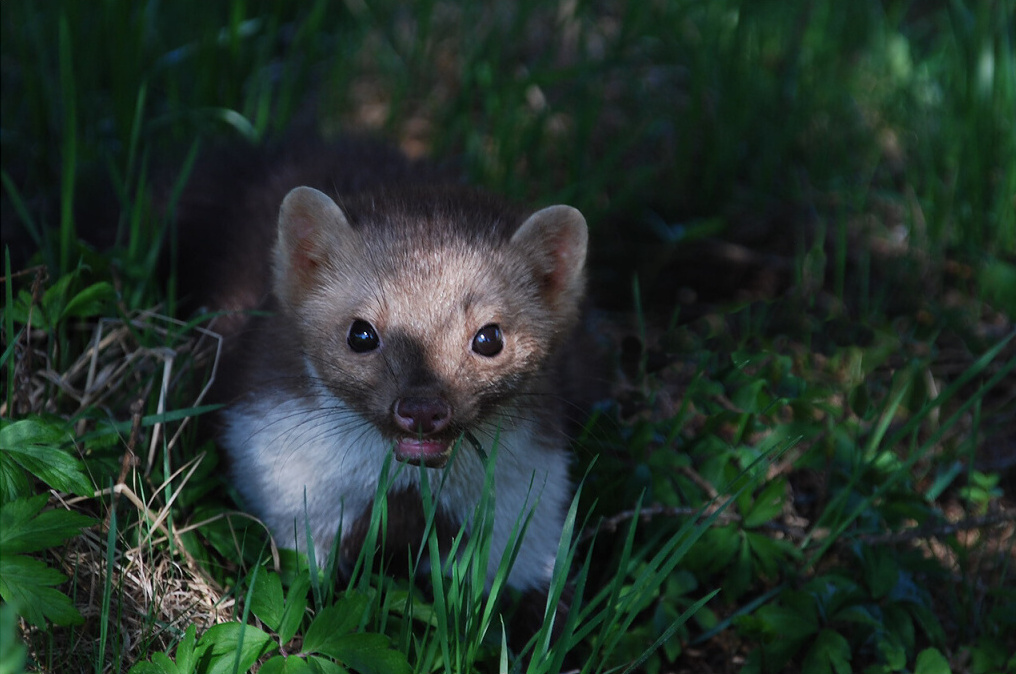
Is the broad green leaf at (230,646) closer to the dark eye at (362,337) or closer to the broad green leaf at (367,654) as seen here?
the broad green leaf at (367,654)

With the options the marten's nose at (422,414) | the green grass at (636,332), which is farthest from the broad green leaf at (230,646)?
the marten's nose at (422,414)

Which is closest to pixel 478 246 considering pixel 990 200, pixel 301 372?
pixel 301 372

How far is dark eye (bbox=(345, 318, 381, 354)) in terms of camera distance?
2.75 meters

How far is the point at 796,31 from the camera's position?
5523mm

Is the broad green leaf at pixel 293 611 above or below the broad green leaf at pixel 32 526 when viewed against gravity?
below

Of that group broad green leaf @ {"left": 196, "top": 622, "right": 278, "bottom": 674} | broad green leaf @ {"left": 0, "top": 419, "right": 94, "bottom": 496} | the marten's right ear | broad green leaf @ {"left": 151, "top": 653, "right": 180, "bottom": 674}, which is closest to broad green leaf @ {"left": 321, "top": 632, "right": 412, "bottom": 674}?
broad green leaf @ {"left": 196, "top": 622, "right": 278, "bottom": 674}

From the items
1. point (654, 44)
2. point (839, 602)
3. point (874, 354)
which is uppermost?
point (654, 44)

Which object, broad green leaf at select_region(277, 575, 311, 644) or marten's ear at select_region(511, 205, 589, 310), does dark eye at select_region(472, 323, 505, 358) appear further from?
broad green leaf at select_region(277, 575, 311, 644)

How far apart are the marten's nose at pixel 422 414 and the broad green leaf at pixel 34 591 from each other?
0.79m

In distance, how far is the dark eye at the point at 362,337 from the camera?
2.75 meters

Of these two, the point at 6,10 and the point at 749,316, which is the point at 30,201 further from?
the point at 749,316

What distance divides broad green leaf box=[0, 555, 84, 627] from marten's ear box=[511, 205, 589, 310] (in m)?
1.42

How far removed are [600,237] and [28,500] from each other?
3.24m

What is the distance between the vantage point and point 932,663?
2.88 metres
